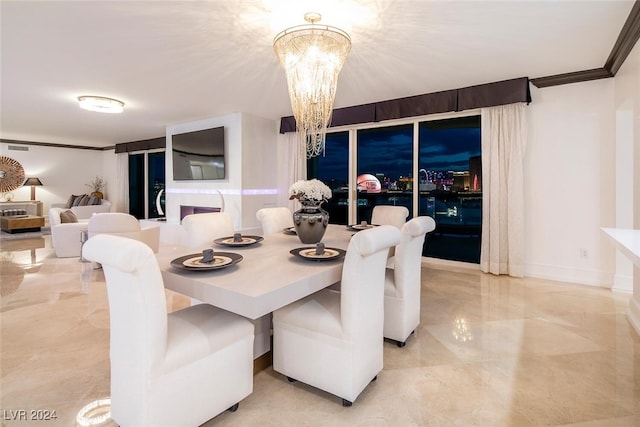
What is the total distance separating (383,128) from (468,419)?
4380mm


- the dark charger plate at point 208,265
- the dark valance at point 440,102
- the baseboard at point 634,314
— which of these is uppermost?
the dark valance at point 440,102

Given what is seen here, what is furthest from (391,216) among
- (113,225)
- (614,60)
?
(113,225)

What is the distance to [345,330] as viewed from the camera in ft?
5.47

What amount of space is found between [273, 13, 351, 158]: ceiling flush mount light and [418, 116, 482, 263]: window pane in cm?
258

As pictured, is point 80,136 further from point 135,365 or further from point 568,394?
point 568,394

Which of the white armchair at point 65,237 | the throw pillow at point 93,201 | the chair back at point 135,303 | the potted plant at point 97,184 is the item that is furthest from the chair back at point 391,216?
the potted plant at point 97,184

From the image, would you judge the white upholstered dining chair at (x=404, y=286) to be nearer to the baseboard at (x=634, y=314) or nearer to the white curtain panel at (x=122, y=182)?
the baseboard at (x=634, y=314)

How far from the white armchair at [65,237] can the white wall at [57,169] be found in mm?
5118

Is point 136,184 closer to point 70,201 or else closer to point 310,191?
point 70,201

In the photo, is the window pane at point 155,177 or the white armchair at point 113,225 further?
the window pane at point 155,177

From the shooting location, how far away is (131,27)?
2719mm

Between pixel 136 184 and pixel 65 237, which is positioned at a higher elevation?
pixel 136 184

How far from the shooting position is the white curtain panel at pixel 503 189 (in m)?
4.06

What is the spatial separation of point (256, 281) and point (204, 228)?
55.3 inches
